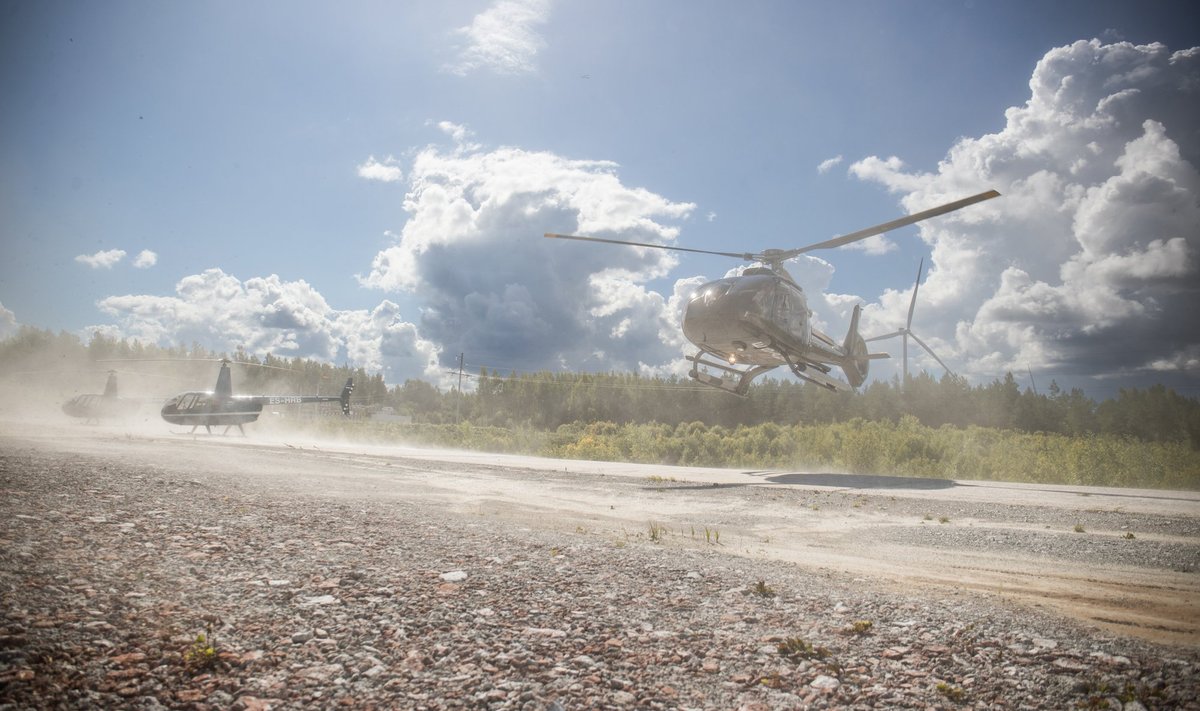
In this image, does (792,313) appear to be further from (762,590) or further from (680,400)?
(680,400)

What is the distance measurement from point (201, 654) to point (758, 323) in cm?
1478

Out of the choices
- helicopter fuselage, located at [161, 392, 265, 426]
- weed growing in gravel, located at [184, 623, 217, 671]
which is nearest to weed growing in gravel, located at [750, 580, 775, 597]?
weed growing in gravel, located at [184, 623, 217, 671]

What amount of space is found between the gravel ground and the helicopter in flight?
11393mm

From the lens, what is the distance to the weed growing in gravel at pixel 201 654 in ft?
8.68

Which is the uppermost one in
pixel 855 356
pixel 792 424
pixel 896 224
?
pixel 896 224

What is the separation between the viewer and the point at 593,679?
285 cm

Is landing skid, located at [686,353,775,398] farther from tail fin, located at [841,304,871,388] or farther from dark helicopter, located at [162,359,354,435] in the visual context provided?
dark helicopter, located at [162,359,354,435]

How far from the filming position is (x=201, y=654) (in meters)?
2.70

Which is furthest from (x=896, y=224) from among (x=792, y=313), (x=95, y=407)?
(x=95, y=407)

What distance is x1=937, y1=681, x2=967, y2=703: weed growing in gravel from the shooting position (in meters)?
2.85

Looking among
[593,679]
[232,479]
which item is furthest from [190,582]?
[232,479]

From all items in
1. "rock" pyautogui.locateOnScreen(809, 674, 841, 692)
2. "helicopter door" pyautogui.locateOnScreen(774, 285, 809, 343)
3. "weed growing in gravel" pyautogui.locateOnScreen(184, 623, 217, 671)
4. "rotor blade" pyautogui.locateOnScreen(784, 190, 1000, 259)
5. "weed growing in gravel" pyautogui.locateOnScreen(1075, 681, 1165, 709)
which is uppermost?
"rotor blade" pyautogui.locateOnScreen(784, 190, 1000, 259)

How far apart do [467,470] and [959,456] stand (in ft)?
58.7

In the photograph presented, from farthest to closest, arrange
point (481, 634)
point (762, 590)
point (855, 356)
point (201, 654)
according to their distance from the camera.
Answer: point (855, 356) → point (762, 590) → point (481, 634) → point (201, 654)
